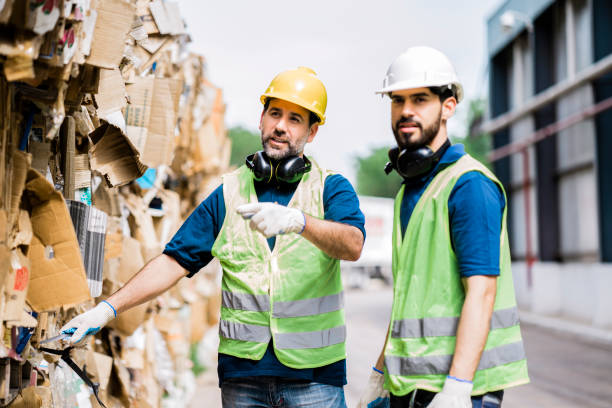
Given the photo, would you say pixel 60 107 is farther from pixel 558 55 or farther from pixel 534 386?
pixel 558 55

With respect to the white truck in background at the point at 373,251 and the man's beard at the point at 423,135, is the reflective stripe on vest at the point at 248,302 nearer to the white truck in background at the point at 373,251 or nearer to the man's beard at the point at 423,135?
the man's beard at the point at 423,135

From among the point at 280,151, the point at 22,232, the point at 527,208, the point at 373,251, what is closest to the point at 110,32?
the point at 22,232

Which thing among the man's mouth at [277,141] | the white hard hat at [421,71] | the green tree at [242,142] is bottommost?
the man's mouth at [277,141]

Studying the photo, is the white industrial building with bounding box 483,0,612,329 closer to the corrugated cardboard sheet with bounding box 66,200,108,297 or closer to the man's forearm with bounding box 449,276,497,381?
the man's forearm with bounding box 449,276,497,381

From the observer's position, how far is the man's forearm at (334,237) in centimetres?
285

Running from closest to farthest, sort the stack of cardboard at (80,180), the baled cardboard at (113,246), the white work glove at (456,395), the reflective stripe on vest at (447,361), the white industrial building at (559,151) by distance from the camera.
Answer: the stack of cardboard at (80,180)
the white work glove at (456,395)
the reflective stripe on vest at (447,361)
the baled cardboard at (113,246)
the white industrial building at (559,151)

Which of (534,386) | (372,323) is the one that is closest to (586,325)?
(372,323)

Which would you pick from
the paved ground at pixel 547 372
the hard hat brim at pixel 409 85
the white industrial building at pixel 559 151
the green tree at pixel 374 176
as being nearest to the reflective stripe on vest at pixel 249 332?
the hard hat brim at pixel 409 85

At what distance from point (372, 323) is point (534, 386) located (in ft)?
28.3

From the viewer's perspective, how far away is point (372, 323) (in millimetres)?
17438

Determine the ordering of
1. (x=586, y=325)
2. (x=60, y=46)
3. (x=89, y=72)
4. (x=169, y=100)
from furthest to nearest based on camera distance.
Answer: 1. (x=586, y=325)
2. (x=169, y=100)
3. (x=89, y=72)
4. (x=60, y=46)

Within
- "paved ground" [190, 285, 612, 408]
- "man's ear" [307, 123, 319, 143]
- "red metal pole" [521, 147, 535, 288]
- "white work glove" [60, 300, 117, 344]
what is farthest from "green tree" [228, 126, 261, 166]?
"white work glove" [60, 300, 117, 344]

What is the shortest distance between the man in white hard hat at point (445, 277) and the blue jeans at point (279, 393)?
1.03 feet

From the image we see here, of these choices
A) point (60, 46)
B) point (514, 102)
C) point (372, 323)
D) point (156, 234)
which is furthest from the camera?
point (514, 102)
